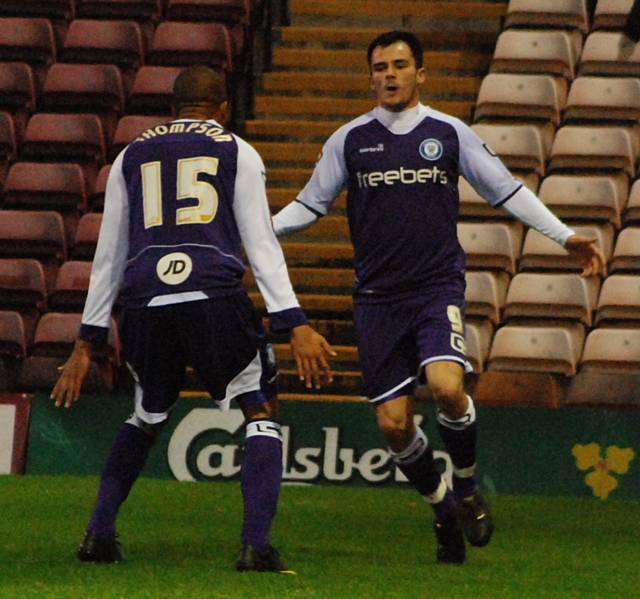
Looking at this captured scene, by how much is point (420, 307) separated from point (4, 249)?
5.47m

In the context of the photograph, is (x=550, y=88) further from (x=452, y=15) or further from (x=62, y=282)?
(x=62, y=282)

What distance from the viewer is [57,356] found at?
33.7ft

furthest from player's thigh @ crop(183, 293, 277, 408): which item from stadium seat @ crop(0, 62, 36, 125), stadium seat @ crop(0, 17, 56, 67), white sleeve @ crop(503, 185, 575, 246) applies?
stadium seat @ crop(0, 17, 56, 67)

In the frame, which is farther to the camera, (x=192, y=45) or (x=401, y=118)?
(x=192, y=45)

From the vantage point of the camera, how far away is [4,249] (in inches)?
435

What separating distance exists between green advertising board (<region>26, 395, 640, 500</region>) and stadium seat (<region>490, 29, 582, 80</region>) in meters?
3.41

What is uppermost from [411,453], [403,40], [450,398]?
[403,40]

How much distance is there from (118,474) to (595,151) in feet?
20.4

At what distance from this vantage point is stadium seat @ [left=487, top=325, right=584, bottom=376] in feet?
33.0

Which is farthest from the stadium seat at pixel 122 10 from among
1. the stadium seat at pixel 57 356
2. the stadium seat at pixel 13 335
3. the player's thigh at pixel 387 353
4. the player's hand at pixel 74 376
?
the player's hand at pixel 74 376

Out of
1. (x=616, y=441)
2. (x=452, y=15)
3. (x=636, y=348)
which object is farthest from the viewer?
(x=452, y=15)

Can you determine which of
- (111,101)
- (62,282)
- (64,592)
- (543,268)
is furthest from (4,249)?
(64,592)

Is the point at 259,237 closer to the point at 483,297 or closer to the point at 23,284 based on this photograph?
the point at 483,297

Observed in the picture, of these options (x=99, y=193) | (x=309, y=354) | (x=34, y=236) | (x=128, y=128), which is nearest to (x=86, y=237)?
(x=34, y=236)
